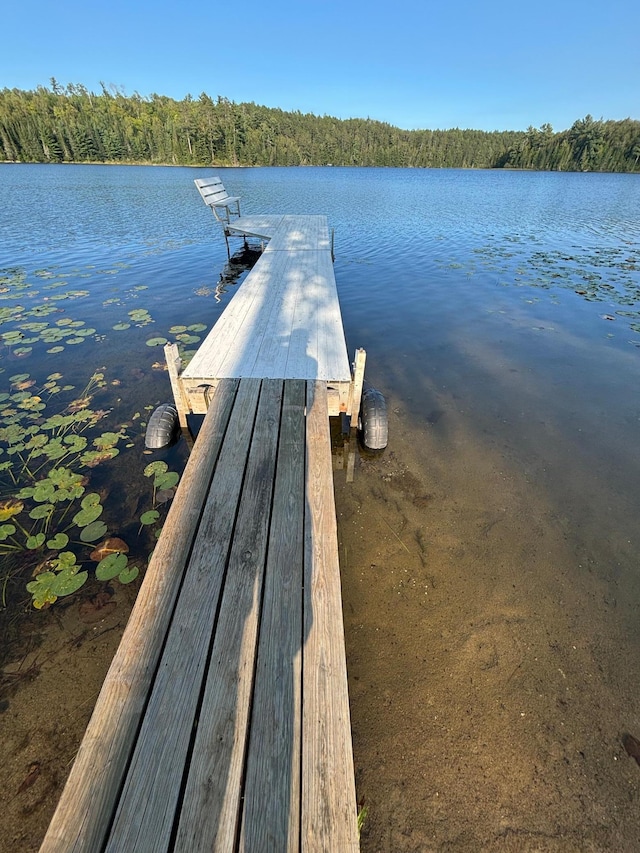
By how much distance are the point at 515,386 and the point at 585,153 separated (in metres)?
96.0

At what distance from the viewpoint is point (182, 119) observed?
242ft

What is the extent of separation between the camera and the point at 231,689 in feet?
6.71

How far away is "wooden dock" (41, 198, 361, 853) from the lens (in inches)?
63.5

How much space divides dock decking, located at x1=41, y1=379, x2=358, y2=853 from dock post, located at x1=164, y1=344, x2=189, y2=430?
86.2 inches

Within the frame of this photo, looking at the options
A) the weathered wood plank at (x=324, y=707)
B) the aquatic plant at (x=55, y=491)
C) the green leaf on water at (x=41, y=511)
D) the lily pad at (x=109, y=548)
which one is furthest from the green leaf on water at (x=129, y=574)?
the weathered wood plank at (x=324, y=707)

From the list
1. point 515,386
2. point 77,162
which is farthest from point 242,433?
point 77,162

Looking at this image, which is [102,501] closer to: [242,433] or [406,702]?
[242,433]

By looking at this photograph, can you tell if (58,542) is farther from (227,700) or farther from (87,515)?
(227,700)

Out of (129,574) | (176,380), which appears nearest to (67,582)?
(129,574)

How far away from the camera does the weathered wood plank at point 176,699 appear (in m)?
1.59

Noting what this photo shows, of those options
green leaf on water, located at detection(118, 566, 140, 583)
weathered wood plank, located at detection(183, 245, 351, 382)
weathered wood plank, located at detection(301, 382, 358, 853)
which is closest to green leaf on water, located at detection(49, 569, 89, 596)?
green leaf on water, located at detection(118, 566, 140, 583)

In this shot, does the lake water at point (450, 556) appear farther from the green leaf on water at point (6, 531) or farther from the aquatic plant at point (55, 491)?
the green leaf on water at point (6, 531)

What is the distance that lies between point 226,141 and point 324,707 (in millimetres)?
92517

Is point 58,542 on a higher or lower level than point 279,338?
lower
